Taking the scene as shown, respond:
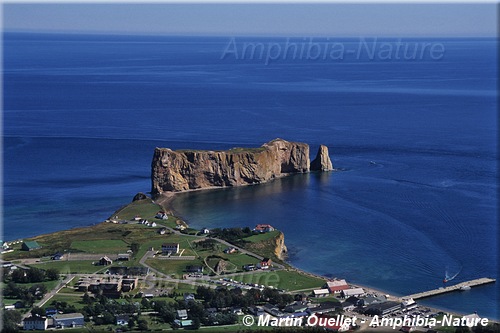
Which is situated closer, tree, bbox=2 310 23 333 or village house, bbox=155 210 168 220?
tree, bbox=2 310 23 333

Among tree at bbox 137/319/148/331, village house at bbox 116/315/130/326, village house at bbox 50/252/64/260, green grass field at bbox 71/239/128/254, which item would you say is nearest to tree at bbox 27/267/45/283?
village house at bbox 50/252/64/260

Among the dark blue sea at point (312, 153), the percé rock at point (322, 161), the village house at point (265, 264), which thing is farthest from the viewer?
the percé rock at point (322, 161)

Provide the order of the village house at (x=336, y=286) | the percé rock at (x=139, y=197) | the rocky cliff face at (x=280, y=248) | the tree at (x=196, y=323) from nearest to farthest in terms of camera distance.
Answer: the tree at (x=196, y=323), the village house at (x=336, y=286), the rocky cliff face at (x=280, y=248), the percé rock at (x=139, y=197)

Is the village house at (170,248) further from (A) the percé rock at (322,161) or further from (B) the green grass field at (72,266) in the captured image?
(A) the percé rock at (322,161)

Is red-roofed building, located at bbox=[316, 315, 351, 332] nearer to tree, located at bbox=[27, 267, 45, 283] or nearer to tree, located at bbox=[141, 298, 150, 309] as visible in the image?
tree, located at bbox=[141, 298, 150, 309]

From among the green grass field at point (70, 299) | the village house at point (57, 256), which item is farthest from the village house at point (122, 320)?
the village house at point (57, 256)
